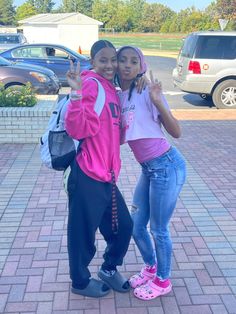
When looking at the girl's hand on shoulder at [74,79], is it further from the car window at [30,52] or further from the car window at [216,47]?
the car window at [30,52]

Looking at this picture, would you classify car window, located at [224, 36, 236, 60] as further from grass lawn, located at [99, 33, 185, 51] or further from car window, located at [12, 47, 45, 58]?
grass lawn, located at [99, 33, 185, 51]

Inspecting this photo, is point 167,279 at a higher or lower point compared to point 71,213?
lower

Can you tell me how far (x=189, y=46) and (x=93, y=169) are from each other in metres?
9.01

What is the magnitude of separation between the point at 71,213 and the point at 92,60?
981mm

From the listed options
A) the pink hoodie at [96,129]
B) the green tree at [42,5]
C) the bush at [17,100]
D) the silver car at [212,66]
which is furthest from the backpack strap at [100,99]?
the green tree at [42,5]

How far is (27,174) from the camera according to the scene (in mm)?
5691

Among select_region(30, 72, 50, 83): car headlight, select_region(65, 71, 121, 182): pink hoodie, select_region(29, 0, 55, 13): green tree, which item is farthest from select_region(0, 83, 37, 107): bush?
Result: select_region(29, 0, 55, 13): green tree

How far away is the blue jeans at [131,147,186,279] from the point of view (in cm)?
268

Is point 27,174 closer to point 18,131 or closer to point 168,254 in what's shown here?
point 18,131

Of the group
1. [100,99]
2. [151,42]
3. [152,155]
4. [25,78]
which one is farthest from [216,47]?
[151,42]

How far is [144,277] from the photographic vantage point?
3.16 meters

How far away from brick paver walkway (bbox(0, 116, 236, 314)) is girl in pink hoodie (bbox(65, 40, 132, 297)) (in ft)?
1.09

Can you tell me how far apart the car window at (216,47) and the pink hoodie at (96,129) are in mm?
8394

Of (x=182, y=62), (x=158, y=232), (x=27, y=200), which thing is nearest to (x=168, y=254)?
(x=158, y=232)
